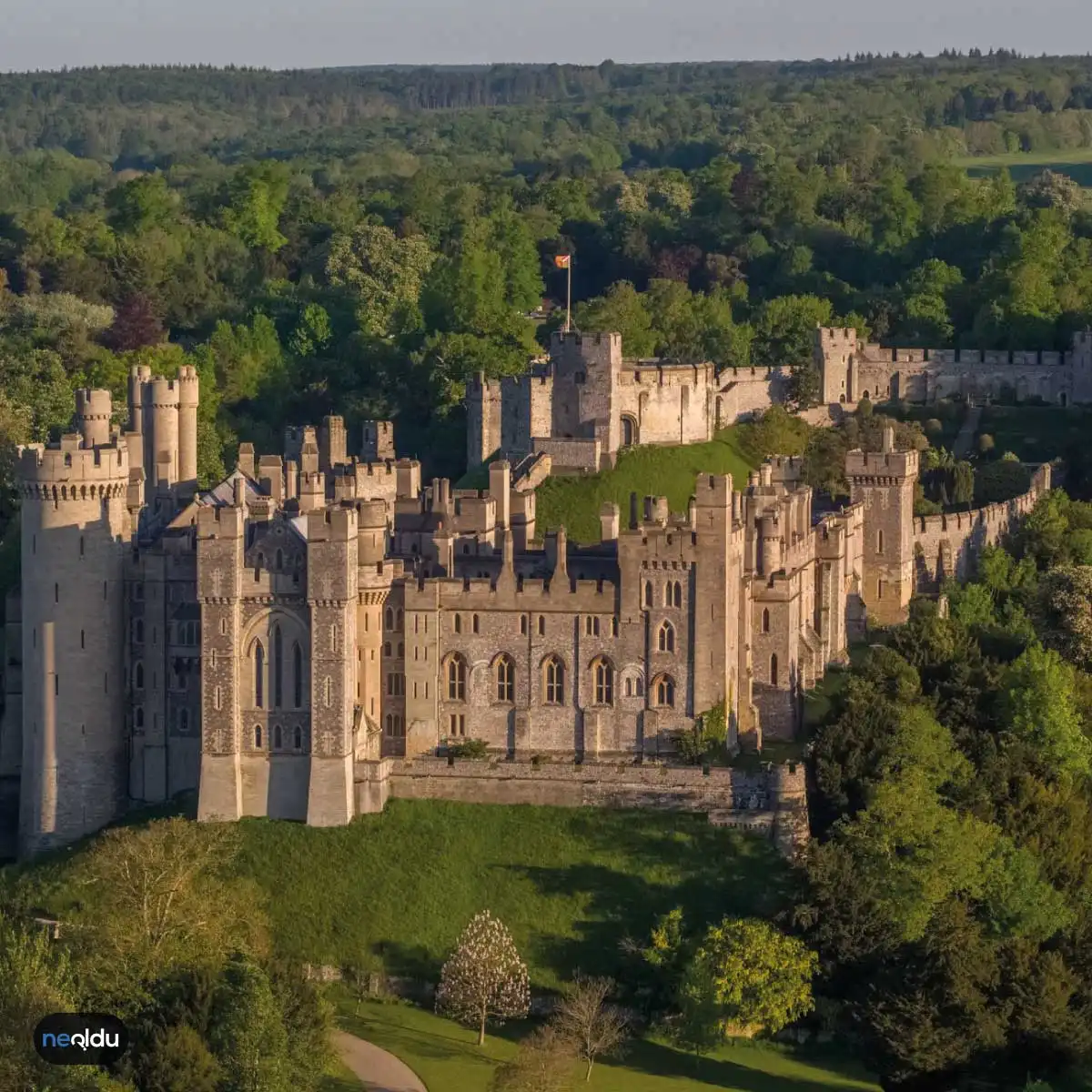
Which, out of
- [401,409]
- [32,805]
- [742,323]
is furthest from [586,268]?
[32,805]

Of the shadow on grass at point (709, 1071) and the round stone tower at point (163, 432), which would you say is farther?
the round stone tower at point (163, 432)

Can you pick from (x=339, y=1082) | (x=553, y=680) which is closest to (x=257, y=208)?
(x=553, y=680)

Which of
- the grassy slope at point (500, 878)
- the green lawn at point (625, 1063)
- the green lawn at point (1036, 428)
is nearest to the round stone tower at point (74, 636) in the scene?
the grassy slope at point (500, 878)

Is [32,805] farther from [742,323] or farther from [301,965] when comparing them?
[742,323]

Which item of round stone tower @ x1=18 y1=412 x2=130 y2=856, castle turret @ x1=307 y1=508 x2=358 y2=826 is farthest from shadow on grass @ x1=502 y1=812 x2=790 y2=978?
round stone tower @ x1=18 y1=412 x2=130 y2=856

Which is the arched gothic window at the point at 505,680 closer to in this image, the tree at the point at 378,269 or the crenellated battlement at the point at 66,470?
the crenellated battlement at the point at 66,470

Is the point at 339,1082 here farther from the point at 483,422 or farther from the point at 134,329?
the point at 134,329
